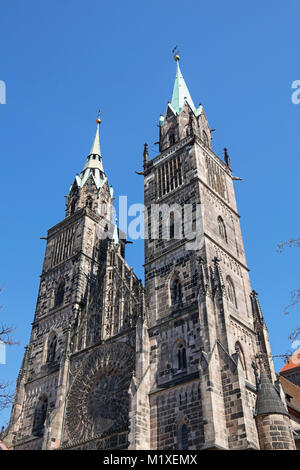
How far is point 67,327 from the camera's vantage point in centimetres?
2853

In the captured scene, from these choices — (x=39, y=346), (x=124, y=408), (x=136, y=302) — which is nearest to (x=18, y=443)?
(x=39, y=346)

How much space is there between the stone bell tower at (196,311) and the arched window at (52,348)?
24.5 ft

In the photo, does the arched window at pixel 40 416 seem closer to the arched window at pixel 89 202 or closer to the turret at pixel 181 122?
the arched window at pixel 89 202

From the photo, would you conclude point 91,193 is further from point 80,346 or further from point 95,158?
point 80,346

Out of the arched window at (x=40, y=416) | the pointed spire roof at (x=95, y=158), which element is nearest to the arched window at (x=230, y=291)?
the arched window at (x=40, y=416)

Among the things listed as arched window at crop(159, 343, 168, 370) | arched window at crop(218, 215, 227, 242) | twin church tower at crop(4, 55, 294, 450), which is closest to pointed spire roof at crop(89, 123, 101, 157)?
twin church tower at crop(4, 55, 294, 450)

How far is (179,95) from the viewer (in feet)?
114

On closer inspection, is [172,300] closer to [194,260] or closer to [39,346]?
[194,260]

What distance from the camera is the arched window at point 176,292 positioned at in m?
23.7

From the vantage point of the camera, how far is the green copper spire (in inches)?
1330

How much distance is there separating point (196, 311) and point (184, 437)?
5.25 metres

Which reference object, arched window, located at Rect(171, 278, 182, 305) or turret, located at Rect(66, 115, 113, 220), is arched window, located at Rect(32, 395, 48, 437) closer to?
arched window, located at Rect(171, 278, 182, 305)

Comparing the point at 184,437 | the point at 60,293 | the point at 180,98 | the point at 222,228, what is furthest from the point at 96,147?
the point at 184,437
